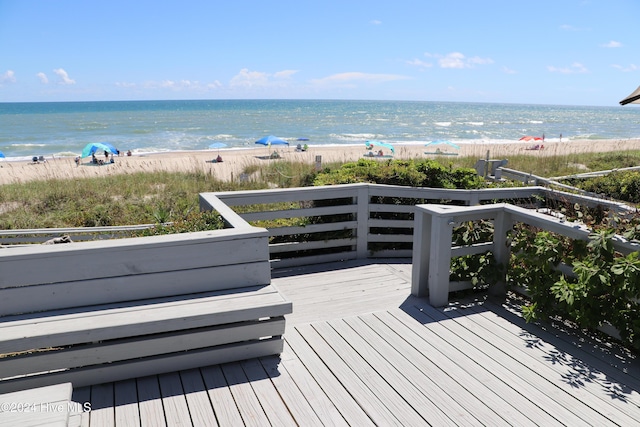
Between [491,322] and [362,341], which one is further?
[491,322]

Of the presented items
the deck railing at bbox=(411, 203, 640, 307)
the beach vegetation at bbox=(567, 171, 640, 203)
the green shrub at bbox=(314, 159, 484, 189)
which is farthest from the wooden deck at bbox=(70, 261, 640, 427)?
the beach vegetation at bbox=(567, 171, 640, 203)

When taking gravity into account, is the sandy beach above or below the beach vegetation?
below

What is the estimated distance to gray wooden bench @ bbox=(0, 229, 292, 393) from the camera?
260 centimetres

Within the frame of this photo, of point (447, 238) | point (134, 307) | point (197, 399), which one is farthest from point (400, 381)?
point (134, 307)

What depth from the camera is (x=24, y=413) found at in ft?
5.98

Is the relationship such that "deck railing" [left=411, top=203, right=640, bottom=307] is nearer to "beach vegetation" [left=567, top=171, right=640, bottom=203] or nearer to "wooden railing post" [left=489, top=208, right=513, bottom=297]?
"wooden railing post" [left=489, top=208, right=513, bottom=297]

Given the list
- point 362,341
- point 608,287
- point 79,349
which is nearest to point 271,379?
point 362,341

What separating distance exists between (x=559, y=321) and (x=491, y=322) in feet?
1.82

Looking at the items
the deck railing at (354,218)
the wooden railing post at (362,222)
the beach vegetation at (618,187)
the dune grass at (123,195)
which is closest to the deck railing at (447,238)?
the deck railing at (354,218)

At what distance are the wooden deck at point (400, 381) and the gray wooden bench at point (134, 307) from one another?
15 cm

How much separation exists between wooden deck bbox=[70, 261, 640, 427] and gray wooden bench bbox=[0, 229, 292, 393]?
151 millimetres

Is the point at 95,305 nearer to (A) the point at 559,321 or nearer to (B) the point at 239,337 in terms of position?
(B) the point at 239,337

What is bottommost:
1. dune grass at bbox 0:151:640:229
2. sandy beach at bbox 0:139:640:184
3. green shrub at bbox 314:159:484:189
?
sandy beach at bbox 0:139:640:184

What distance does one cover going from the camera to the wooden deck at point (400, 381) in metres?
2.57
